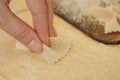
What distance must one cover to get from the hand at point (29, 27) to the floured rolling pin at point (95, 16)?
0.15 metres

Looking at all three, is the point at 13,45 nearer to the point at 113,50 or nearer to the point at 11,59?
the point at 11,59

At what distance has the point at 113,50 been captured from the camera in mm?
755

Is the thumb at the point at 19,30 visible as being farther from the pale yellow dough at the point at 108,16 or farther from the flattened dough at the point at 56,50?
the pale yellow dough at the point at 108,16

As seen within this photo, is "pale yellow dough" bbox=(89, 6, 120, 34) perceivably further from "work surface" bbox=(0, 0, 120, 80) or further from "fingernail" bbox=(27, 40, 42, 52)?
"fingernail" bbox=(27, 40, 42, 52)

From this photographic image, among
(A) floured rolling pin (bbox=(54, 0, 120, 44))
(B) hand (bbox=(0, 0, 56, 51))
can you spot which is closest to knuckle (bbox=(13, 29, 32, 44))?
(B) hand (bbox=(0, 0, 56, 51))

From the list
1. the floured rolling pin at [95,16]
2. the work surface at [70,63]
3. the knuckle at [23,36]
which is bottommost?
the work surface at [70,63]

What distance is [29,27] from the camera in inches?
27.2

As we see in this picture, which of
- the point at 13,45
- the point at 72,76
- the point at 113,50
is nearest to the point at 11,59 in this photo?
the point at 13,45

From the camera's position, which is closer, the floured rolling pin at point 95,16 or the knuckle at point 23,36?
the knuckle at point 23,36

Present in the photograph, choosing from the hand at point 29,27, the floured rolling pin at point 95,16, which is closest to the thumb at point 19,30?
the hand at point 29,27

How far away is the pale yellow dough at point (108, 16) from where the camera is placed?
79 cm

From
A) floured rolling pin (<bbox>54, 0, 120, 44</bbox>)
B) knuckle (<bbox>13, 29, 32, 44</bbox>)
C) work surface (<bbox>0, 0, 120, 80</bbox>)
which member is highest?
knuckle (<bbox>13, 29, 32, 44</bbox>)

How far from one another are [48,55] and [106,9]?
268 millimetres

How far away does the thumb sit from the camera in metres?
0.65
